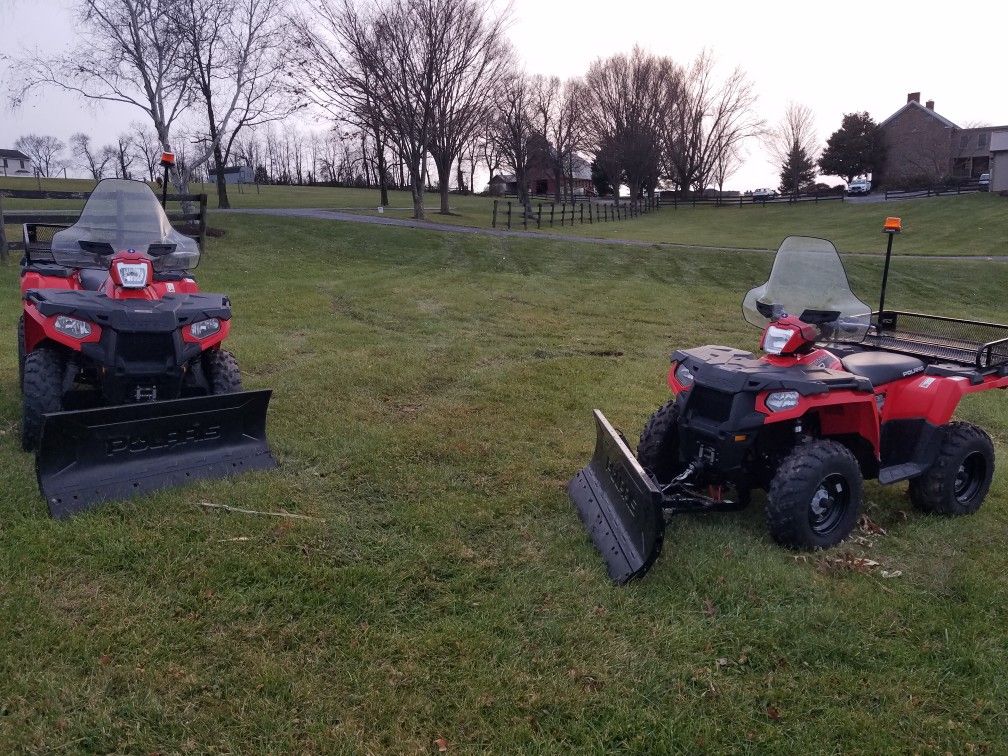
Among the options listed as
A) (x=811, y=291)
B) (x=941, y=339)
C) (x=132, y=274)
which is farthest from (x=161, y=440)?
(x=941, y=339)

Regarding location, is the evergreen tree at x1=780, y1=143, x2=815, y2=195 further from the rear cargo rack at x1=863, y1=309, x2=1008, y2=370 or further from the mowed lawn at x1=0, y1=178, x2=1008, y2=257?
the rear cargo rack at x1=863, y1=309, x2=1008, y2=370

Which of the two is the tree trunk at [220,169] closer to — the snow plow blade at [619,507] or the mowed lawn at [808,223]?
the mowed lawn at [808,223]

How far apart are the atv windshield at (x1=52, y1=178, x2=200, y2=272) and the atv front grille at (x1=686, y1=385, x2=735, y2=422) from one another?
4.28 metres

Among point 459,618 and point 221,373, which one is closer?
point 459,618

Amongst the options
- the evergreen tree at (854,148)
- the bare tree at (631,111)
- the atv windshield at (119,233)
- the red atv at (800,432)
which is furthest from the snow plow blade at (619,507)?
the evergreen tree at (854,148)

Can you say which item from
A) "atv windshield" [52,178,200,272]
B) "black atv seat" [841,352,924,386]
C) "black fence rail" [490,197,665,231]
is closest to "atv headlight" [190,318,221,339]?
"atv windshield" [52,178,200,272]

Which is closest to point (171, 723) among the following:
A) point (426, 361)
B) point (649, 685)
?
point (649, 685)

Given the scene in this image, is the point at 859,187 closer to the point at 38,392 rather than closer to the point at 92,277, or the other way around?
the point at 92,277

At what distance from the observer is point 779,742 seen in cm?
274

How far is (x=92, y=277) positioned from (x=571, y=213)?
33.7 meters

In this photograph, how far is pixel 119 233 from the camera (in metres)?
6.05

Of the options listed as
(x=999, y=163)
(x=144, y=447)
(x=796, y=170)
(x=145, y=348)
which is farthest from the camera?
(x=796, y=170)

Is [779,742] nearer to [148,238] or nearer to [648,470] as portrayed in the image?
[648,470]

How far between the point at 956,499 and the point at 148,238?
20.2 ft
